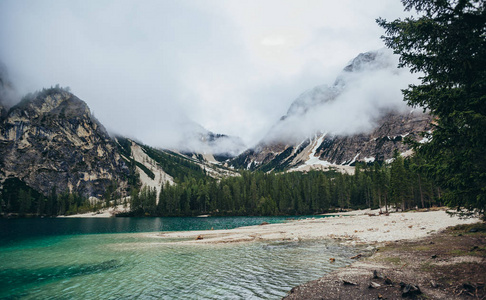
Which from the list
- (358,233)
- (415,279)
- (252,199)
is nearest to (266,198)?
(252,199)

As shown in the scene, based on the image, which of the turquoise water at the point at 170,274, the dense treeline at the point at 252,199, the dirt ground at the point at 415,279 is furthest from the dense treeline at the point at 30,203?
the dirt ground at the point at 415,279

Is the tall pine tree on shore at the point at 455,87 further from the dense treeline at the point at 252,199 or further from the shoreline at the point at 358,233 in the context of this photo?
the dense treeline at the point at 252,199

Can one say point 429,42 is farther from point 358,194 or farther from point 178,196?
point 178,196

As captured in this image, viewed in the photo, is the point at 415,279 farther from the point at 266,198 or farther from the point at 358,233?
the point at 266,198

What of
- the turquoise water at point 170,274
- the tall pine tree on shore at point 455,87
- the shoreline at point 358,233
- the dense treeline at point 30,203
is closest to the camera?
the tall pine tree on shore at point 455,87

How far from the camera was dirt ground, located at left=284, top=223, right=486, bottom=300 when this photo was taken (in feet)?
34.6

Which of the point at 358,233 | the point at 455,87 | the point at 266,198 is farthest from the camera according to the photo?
the point at 266,198

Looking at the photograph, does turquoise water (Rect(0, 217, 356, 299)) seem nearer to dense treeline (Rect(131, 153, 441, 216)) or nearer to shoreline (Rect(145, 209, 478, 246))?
shoreline (Rect(145, 209, 478, 246))

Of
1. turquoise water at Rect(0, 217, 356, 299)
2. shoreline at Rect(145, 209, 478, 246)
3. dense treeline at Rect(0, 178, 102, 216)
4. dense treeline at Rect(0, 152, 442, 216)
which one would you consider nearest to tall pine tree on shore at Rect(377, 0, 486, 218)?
turquoise water at Rect(0, 217, 356, 299)

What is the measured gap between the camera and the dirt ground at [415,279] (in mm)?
10555

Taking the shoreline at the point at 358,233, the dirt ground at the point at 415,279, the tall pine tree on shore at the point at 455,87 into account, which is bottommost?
the shoreline at the point at 358,233

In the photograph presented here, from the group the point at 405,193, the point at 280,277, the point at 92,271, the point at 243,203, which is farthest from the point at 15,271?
the point at 243,203

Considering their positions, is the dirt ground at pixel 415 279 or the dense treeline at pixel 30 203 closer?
the dirt ground at pixel 415 279

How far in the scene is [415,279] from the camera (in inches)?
500
